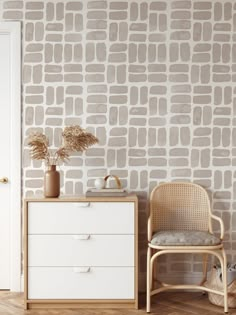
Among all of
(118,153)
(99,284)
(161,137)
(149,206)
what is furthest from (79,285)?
(161,137)

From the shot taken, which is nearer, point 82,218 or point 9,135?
point 82,218

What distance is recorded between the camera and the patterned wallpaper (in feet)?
12.5

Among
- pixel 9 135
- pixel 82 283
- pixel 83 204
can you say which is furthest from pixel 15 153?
pixel 82 283

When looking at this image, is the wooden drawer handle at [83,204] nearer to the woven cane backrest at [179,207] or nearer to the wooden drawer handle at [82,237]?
the wooden drawer handle at [82,237]

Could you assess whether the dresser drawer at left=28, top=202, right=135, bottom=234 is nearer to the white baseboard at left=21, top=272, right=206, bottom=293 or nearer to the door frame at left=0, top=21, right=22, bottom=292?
the door frame at left=0, top=21, right=22, bottom=292

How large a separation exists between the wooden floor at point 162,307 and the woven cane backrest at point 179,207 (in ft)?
1.70

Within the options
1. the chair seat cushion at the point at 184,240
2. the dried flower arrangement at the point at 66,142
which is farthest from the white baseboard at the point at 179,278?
the dried flower arrangement at the point at 66,142

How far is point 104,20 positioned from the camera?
151 inches

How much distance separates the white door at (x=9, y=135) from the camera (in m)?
3.81

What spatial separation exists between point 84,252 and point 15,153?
993mm

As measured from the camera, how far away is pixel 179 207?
12.4 ft

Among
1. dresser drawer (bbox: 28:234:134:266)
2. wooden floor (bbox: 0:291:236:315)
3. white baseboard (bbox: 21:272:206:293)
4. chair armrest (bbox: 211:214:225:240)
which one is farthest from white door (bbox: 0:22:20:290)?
chair armrest (bbox: 211:214:225:240)

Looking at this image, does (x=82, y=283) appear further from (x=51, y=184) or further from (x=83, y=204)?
(x=51, y=184)

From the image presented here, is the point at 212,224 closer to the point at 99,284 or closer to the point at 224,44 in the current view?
the point at 99,284
